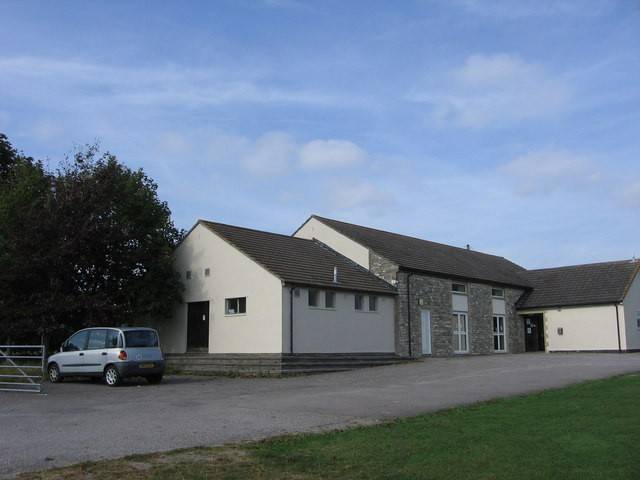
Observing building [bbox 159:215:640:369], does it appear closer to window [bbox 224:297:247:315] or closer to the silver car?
window [bbox 224:297:247:315]

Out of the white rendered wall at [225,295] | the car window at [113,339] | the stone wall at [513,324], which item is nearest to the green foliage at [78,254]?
the white rendered wall at [225,295]

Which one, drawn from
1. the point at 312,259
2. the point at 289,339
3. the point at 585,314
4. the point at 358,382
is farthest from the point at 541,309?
the point at 358,382

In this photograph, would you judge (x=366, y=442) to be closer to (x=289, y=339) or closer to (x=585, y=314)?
(x=289, y=339)

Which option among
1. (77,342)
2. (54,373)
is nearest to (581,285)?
(77,342)

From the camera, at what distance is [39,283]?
2566 centimetres

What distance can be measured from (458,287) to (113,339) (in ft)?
63.1

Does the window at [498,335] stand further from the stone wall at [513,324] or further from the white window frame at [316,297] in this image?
the white window frame at [316,297]

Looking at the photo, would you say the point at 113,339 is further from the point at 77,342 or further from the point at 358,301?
the point at 358,301

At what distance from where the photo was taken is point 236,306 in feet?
87.5

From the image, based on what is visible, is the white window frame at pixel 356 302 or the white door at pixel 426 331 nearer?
the white window frame at pixel 356 302

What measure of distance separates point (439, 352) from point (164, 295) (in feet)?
42.1

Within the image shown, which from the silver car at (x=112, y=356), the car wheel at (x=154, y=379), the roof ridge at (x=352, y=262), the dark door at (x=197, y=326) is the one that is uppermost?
the roof ridge at (x=352, y=262)

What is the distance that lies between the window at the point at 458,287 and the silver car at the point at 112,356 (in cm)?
1743

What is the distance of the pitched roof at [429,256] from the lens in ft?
107
